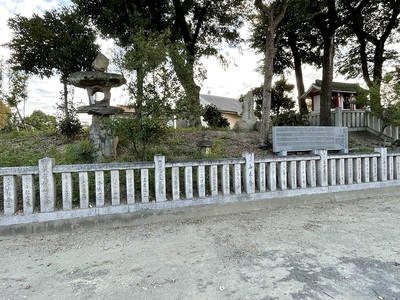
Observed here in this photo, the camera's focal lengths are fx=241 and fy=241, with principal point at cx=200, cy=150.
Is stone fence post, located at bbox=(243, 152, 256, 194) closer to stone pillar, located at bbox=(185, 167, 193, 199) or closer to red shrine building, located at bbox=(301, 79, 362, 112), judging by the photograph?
stone pillar, located at bbox=(185, 167, 193, 199)

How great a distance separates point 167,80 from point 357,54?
14910mm

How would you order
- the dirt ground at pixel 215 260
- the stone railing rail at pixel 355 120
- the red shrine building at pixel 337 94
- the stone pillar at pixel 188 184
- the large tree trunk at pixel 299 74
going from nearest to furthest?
the dirt ground at pixel 215 260, the stone pillar at pixel 188 184, the stone railing rail at pixel 355 120, the large tree trunk at pixel 299 74, the red shrine building at pixel 337 94

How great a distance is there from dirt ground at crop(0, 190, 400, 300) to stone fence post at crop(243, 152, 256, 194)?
541mm

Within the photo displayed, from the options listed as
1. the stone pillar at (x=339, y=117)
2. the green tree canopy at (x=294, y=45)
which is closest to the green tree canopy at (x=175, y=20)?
the green tree canopy at (x=294, y=45)

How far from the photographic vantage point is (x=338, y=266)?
2.50 metres

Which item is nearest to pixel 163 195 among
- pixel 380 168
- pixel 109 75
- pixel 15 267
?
pixel 15 267

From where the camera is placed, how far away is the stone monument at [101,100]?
16.5 feet

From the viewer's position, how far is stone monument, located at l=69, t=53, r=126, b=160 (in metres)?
5.04

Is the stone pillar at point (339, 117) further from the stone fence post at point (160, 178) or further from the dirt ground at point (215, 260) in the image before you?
the stone fence post at point (160, 178)

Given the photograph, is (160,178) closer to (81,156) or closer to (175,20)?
(81,156)

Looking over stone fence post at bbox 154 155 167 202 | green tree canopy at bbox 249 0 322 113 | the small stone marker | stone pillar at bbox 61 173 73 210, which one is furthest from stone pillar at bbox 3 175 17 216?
green tree canopy at bbox 249 0 322 113

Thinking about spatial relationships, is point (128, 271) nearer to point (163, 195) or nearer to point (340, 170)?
point (163, 195)

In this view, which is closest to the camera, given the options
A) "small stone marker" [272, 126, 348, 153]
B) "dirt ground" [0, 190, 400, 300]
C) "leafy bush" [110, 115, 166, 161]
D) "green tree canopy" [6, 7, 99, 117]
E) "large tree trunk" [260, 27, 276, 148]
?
"dirt ground" [0, 190, 400, 300]

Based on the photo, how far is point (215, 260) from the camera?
2.68 metres
